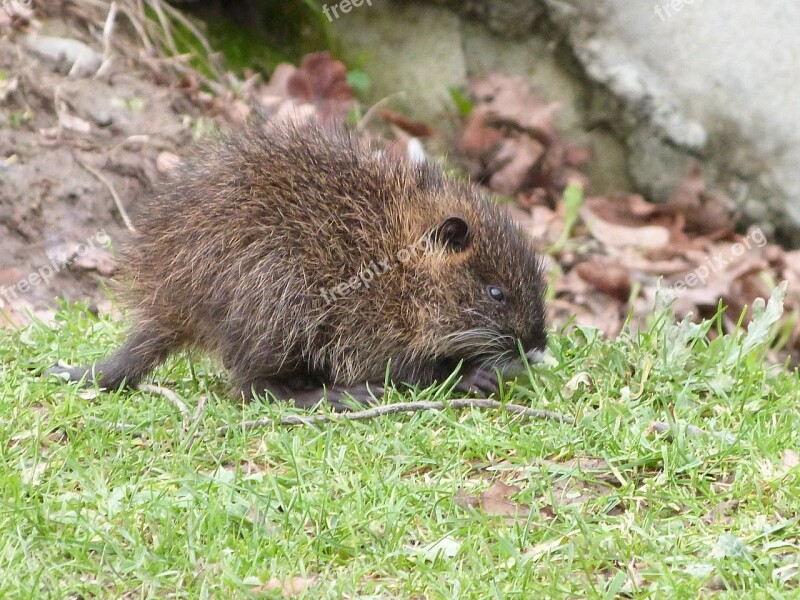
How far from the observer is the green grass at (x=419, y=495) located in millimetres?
3102

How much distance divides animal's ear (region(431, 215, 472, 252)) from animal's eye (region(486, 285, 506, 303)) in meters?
0.22

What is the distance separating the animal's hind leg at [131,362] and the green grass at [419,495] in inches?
4.6

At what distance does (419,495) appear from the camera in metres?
3.54

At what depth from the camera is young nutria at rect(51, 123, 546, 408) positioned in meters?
4.46

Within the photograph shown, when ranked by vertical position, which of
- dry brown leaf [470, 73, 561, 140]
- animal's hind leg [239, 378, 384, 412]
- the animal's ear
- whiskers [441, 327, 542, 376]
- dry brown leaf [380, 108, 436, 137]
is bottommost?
dry brown leaf [380, 108, 436, 137]

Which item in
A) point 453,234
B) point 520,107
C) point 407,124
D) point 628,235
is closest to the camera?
point 453,234

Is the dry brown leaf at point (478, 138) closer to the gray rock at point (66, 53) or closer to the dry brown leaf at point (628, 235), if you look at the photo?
the dry brown leaf at point (628, 235)

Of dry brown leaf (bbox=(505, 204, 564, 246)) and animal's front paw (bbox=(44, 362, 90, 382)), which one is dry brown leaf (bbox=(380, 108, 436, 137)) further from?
animal's front paw (bbox=(44, 362, 90, 382))

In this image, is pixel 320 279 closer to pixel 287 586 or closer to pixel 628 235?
pixel 287 586

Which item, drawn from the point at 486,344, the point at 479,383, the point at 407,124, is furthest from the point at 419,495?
the point at 407,124

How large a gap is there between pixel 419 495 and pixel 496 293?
1.41 metres

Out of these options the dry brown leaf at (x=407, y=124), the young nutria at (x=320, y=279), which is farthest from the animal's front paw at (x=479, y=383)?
the dry brown leaf at (x=407, y=124)

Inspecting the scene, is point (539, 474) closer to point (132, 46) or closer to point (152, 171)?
point (152, 171)

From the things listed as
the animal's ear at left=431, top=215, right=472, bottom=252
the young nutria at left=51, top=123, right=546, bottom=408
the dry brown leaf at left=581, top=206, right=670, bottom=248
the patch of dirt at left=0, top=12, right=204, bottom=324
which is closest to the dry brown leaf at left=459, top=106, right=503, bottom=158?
the dry brown leaf at left=581, top=206, right=670, bottom=248
